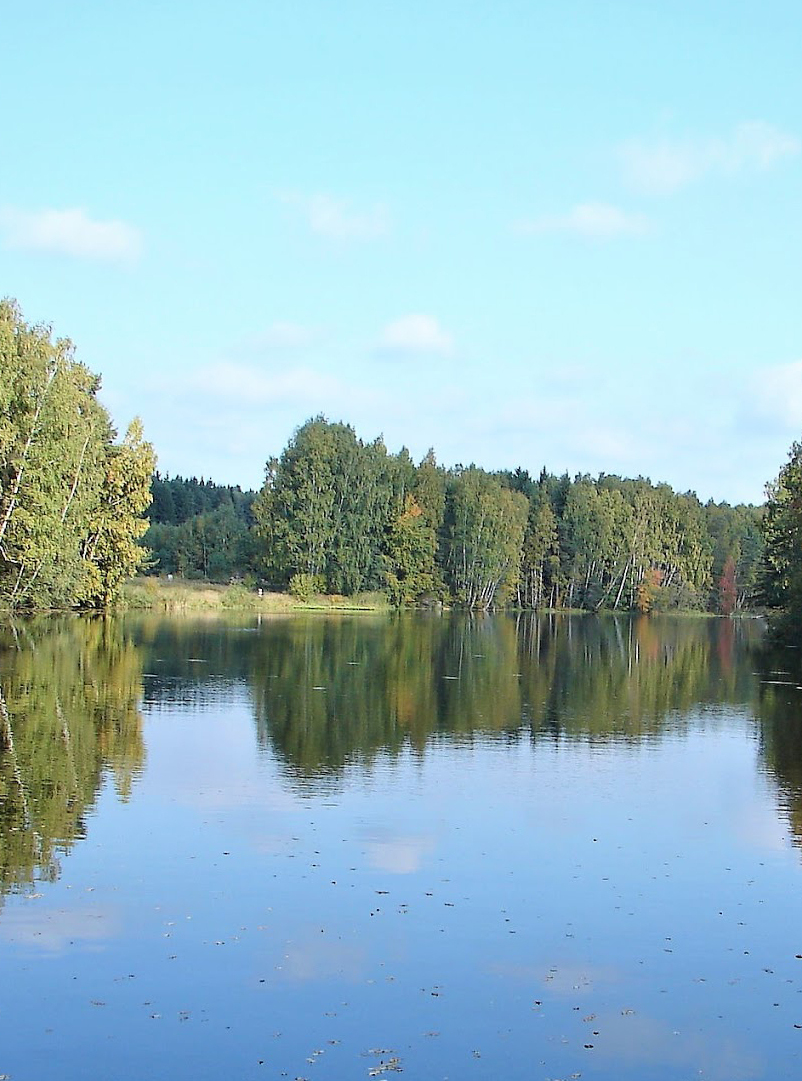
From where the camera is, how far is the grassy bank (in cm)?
8338

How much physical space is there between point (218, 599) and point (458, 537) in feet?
134

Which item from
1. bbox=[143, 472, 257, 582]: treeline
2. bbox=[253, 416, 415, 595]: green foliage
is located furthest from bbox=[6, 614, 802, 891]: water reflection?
bbox=[143, 472, 257, 582]: treeline

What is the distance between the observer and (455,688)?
37.0 metres

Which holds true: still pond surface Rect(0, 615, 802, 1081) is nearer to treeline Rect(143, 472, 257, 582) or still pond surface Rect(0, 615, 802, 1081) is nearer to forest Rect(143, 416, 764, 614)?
forest Rect(143, 416, 764, 614)

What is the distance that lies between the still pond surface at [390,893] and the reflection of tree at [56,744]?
0.09 metres

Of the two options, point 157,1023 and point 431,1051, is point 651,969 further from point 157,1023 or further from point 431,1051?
point 157,1023

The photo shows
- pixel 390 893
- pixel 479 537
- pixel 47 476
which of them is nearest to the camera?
pixel 390 893

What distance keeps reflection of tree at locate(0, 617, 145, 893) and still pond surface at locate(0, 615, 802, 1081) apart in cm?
9

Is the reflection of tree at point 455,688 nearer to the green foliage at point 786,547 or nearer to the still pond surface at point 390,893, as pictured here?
the still pond surface at point 390,893

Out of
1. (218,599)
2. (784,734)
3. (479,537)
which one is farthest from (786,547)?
(479,537)

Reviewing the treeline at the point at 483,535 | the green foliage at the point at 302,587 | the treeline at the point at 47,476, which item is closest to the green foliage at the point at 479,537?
the treeline at the point at 483,535

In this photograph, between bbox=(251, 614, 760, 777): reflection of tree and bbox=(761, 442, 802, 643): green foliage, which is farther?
bbox=(761, 442, 802, 643): green foliage

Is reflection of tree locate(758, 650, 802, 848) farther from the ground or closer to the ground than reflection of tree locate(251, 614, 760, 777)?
closer to the ground

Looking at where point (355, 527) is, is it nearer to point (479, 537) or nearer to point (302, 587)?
point (302, 587)
